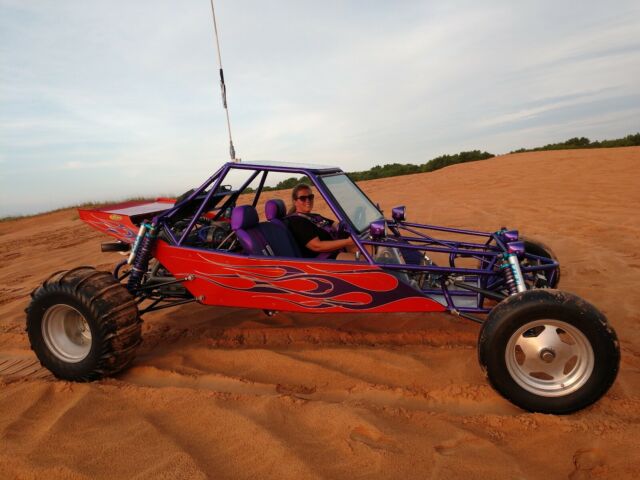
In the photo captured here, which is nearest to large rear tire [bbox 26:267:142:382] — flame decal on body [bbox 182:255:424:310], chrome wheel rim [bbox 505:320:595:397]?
flame decal on body [bbox 182:255:424:310]

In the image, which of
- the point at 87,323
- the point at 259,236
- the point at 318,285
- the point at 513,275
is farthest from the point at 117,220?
the point at 513,275

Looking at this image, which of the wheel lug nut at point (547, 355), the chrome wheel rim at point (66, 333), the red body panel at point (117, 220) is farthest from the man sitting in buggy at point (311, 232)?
the chrome wheel rim at point (66, 333)

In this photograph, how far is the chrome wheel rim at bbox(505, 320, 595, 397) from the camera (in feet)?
9.23

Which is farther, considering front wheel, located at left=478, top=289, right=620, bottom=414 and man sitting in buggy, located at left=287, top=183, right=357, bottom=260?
man sitting in buggy, located at left=287, top=183, right=357, bottom=260

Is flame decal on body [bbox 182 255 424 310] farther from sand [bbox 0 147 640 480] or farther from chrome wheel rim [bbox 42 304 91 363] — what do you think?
chrome wheel rim [bbox 42 304 91 363]

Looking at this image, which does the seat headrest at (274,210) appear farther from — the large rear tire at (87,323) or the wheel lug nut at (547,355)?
the wheel lug nut at (547,355)

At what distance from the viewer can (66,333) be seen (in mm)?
3867

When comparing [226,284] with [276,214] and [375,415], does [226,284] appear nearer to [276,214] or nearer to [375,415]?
[276,214]

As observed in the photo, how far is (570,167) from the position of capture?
56.1 ft

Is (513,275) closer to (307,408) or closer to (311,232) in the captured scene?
(307,408)

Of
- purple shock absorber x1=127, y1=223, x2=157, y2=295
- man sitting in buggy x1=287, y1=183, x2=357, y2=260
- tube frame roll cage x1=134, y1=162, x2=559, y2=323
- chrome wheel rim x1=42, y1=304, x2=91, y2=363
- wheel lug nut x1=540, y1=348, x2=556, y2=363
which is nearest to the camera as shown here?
wheel lug nut x1=540, y1=348, x2=556, y2=363

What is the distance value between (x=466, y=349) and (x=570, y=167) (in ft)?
52.7

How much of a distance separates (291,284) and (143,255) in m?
1.42

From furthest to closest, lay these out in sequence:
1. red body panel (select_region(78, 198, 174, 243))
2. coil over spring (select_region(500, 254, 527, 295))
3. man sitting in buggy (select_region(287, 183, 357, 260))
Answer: red body panel (select_region(78, 198, 174, 243)) → man sitting in buggy (select_region(287, 183, 357, 260)) → coil over spring (select_region(500, 254, 527, 295))
